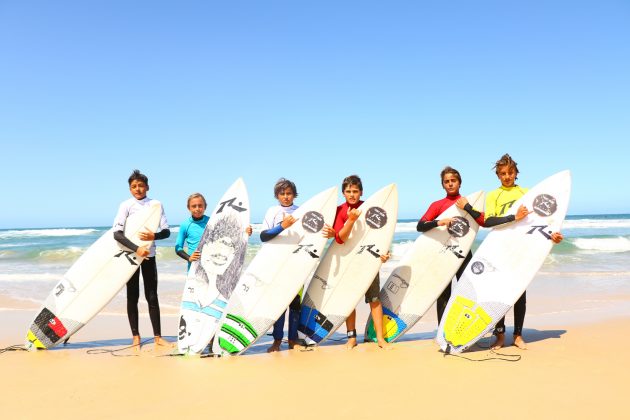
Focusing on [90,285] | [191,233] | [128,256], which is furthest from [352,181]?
[90,285]

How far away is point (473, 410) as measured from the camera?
2.73 m

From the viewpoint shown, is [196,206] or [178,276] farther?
[178,276]

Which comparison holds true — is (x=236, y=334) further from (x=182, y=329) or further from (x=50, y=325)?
(x=50, y=325)

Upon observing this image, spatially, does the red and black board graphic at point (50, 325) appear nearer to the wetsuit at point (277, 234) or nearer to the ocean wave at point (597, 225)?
the wetsuit at point (277, 234)

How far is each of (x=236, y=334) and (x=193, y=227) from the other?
3.62 feet

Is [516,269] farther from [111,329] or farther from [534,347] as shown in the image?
[111,329]

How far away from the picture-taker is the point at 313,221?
14.5 feet

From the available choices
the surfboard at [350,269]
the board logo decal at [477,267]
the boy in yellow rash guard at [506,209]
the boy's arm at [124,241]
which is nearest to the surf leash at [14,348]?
the boy's arm at [124,241]

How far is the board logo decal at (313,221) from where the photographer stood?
442 cm

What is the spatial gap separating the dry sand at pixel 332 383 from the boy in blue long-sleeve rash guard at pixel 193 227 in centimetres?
94

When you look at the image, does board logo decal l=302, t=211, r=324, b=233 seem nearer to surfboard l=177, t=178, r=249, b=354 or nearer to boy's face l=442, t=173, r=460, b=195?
surfboard l=177, t=178, r=249, b=354

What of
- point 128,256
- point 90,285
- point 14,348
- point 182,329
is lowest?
point 14,348

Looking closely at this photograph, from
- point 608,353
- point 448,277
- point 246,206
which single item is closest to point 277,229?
point 246,206

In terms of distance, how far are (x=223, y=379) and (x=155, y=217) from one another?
5.99 ft
